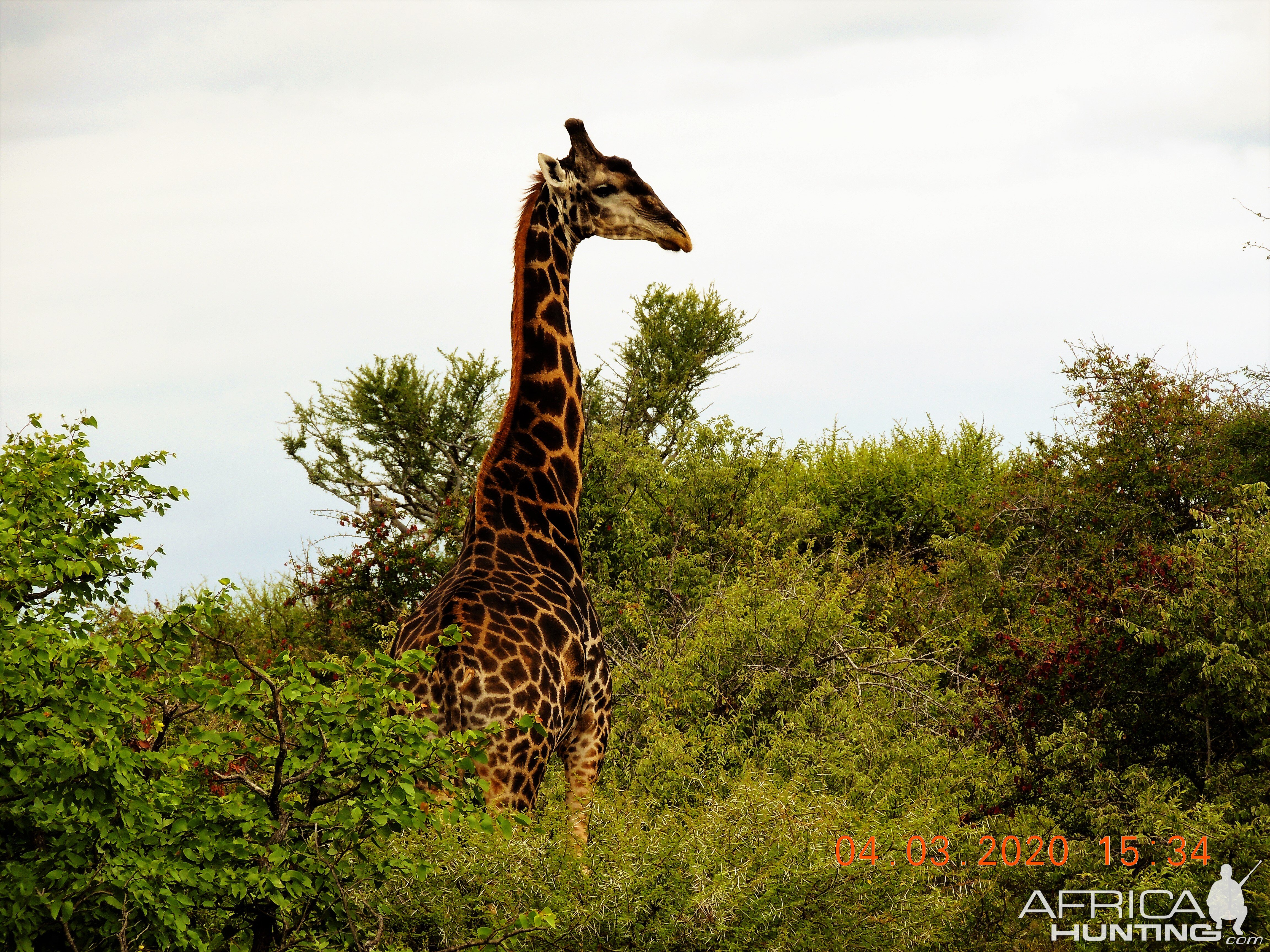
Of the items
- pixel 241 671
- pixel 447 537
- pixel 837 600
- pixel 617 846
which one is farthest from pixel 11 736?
pixel 447 537

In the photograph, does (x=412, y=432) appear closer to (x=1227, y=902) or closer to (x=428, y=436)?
(x=428, y=436)

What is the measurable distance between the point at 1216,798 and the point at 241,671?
5816 millimetres

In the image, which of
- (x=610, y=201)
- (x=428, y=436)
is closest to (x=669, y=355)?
(x=428, y=436)

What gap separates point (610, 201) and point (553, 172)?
0.45 meters

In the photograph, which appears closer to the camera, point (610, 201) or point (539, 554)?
point (539, 554)

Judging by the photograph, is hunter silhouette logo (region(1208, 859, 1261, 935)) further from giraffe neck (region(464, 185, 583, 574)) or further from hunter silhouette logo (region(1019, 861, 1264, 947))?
giraffe neck (region(464, 185, 583, 574))

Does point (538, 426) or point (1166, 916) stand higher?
point (538, 426)

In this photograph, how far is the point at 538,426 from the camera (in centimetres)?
665

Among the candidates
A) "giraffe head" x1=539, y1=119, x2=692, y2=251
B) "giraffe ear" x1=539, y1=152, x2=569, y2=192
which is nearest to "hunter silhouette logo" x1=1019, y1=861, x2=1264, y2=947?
"giraffe head" x1=539, y1=119, x2=692, y2=251

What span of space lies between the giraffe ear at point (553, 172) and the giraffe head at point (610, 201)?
146mm

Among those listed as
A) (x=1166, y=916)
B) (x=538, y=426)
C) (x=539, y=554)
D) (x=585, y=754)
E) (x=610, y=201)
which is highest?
(x=610, y=201)

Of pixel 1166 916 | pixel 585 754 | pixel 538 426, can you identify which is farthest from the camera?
pixel 538 426

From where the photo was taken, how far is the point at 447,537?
15531 millimetres

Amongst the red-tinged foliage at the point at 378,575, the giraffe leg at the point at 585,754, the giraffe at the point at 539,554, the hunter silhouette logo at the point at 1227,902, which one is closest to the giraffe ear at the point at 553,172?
the giraffe at the point at 539,554
